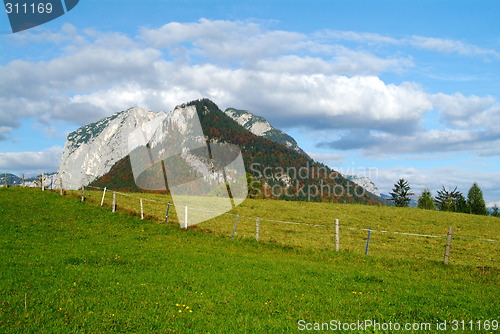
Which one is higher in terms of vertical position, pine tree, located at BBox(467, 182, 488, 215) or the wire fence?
pine tree, located at BBox(467, 182, 488, 215)

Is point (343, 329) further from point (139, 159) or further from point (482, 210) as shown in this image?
point (482, 210)

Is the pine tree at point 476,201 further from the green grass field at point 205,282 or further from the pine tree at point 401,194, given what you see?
the green grass field at point 205,282

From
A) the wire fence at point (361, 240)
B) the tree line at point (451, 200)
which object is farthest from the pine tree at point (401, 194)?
the wire fence at point (361, 240)

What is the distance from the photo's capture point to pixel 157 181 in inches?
1071

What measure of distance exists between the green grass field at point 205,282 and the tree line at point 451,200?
7756cm

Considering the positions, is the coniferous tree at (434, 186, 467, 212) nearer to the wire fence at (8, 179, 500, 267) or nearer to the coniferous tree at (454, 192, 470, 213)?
the coniferous tree at (454, 192, 470, 213)

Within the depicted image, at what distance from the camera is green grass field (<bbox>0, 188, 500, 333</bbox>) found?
9078 mm

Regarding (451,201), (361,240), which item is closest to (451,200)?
(451,201)

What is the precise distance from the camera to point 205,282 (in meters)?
13.1

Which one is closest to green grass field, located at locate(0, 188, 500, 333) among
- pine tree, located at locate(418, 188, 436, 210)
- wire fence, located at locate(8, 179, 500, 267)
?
wire fence, located at locate(8, 179, 500, 267)

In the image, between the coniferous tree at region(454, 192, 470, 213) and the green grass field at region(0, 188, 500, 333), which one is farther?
the coniferous tree at region(454, 192, 470, 213)

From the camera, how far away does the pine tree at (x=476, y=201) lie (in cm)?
9344

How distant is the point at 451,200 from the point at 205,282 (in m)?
118

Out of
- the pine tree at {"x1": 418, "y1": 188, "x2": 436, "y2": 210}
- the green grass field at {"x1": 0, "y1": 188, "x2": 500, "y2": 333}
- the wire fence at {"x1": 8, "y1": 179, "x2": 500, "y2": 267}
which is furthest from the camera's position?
the pine tree at {"x1": 418, "y1": 188, "x2": 436, "y2": 210}
